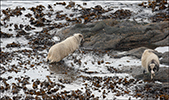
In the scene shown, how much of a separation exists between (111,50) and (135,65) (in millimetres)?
2763

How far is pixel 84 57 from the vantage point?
1108 centimetres

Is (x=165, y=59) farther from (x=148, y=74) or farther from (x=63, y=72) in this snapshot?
(x=63, y=72)

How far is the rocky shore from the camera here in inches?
286

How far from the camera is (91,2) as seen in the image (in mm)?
23172

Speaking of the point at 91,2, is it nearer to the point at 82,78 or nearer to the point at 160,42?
the point at 160,42

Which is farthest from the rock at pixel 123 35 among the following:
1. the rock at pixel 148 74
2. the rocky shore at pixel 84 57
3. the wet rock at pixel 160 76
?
the wet rock at pixel 160 76

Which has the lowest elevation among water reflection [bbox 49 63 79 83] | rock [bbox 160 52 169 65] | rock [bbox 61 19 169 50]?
water reflection [bbox 49 63 79 83]

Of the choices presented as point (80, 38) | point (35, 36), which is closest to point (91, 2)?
point (35, 36)

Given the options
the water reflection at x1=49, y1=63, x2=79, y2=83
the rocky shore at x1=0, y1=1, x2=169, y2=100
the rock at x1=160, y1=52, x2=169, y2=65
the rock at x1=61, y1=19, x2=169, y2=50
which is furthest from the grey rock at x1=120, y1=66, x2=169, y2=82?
the rock at x1=61, y1=19, x2=169, y2=50

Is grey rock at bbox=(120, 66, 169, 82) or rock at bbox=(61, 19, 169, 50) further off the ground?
rock at bbox=(61, 19, 169, 50)

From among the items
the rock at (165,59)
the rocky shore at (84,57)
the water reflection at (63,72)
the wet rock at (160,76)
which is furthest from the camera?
the rock at (165,59)

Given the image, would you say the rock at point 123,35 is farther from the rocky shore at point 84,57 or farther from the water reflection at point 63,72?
the water reflection at point 63,72

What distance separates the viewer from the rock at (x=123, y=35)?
1259 cm

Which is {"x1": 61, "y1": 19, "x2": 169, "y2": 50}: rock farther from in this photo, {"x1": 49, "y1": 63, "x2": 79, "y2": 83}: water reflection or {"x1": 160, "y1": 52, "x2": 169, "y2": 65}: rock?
{"x1": 49, "y1": 63, "x2": 79, "y2": 83}: water reflection
